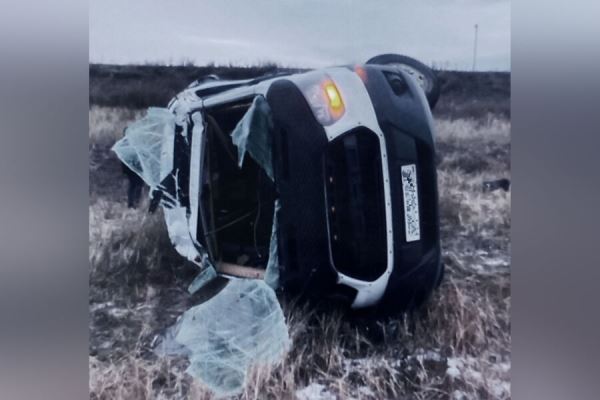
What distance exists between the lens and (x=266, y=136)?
2117 millimetres

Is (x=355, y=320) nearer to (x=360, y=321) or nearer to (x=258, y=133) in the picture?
(x=360, y=321)

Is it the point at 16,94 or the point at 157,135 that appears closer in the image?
the point at 16,94

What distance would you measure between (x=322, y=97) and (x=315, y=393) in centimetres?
108

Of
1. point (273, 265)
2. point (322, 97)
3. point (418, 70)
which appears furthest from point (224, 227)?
point (418, 70)

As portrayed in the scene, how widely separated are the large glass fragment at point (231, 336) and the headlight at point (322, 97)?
666mm

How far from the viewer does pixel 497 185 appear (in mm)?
2119

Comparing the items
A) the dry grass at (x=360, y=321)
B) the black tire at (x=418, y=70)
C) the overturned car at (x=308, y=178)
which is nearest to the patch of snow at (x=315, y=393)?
the dry grass at (x=360, y=321)

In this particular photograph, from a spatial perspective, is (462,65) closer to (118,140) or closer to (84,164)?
(118,140)

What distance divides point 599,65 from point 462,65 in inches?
18.9

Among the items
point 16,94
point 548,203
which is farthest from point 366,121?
point 16,94

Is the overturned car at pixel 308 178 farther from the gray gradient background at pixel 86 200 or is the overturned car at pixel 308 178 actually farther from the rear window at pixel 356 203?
the gray gradient background at pixel 86 200

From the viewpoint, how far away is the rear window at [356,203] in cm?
208

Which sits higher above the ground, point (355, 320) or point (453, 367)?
point (355, 320)

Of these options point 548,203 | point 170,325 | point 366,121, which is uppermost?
point 366,121
